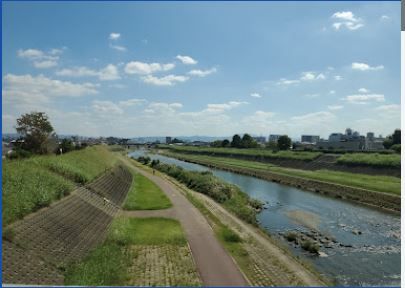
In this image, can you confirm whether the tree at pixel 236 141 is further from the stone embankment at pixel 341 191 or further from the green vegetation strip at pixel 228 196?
the green vegetation strip at pixel 228 196

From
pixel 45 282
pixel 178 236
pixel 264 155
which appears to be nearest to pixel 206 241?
pixel 178 236

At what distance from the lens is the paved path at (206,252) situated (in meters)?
13.3

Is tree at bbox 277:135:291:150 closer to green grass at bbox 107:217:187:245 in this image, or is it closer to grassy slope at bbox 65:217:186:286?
green grass at bbox 107:217:187:245

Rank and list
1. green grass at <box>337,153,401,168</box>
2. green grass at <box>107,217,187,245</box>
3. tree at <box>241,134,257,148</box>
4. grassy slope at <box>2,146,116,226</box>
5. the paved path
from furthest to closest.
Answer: tree at <box>241,134,257,148</box>
green grass at <box>337,153,401,168</box>
green grass at <box>107,217,187,245</box>
grassy slope at <box>2,146,116,226</box>
the paved path

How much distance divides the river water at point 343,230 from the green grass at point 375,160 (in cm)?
1535

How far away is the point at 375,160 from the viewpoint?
5281 cm

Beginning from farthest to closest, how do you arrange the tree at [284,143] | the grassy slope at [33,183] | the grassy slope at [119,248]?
the tree at [284,143] → the grassy slope at [33,183] → the grassy slope at [119,248]

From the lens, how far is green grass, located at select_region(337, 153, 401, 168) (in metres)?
49.0

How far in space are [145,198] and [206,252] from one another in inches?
519

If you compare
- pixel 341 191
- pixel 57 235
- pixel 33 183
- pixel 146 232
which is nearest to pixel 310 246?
pixel 146 232

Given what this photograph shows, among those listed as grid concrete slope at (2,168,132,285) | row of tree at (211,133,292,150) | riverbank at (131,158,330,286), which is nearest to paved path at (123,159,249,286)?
riverbank at (131,158,330,286)

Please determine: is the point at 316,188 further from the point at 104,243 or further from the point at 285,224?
the point at 104,243

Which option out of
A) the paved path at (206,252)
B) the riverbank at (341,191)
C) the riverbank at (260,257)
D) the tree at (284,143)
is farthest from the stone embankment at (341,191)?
the tree at (284,143)

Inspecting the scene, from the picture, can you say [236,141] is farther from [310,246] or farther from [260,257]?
[260,257]
